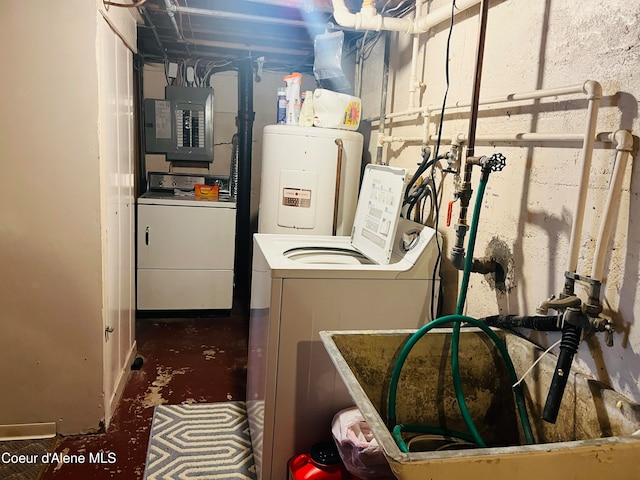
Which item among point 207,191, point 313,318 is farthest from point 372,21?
point 207,191

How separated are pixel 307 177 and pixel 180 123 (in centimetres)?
180

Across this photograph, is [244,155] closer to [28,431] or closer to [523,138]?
[28,431]

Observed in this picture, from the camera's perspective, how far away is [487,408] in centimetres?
150

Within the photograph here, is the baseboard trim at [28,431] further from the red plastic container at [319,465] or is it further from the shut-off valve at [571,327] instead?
the shut-off valve at [571,327]

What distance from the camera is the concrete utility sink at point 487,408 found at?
33.2 inches

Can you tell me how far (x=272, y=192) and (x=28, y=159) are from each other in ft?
4.02

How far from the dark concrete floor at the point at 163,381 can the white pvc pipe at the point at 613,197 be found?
1.87 m

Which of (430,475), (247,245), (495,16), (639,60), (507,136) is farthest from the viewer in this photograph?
(247,245)

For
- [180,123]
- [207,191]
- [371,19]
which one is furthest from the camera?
[180,123]

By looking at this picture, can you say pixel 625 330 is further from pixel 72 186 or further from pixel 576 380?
pixel 72 186

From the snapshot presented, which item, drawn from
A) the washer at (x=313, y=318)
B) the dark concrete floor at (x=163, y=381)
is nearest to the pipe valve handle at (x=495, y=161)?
the washer at (x=313, y=318)

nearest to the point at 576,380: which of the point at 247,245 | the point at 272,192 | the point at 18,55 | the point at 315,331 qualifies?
the point at 315,331

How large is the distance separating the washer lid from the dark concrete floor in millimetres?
1161

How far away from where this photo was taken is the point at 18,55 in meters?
1.91
